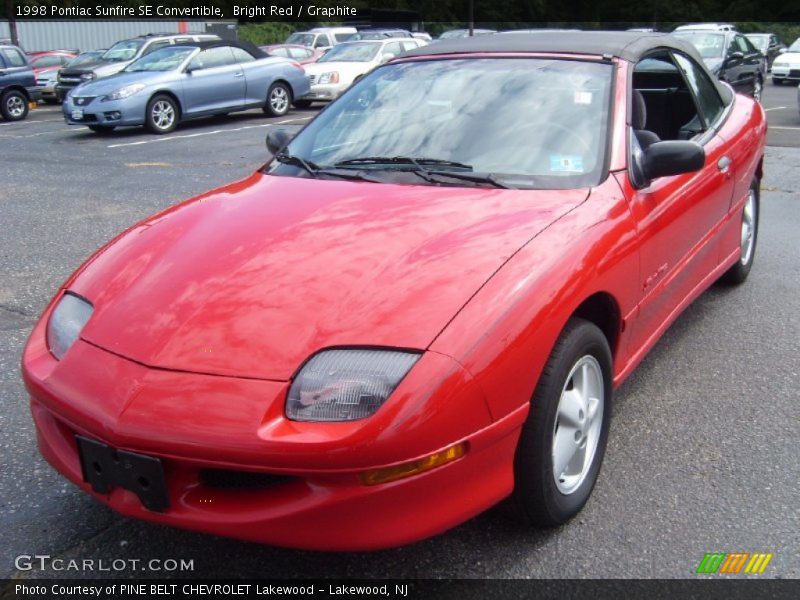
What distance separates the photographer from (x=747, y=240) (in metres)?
5.29

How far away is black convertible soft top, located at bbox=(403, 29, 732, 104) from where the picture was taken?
3.76 meters

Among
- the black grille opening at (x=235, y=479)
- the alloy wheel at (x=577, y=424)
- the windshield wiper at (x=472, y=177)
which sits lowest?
the alloy wheel at (x=577, y=424)

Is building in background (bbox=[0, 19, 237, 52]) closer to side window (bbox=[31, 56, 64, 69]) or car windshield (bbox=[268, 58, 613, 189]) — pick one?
side window (bbox=[31, 56, 64, 69])

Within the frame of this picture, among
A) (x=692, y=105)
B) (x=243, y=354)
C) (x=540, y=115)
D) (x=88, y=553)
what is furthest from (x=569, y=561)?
(x=692, y=105)

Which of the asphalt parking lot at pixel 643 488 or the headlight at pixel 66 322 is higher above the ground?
the headlight at pixel 66 322

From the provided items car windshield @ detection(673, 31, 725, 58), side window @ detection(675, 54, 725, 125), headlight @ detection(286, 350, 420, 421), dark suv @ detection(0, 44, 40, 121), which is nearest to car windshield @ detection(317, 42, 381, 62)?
dark suv @ detection(0, 44, 40, 121)

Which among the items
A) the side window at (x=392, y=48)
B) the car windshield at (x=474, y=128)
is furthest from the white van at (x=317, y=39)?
the car windshield at (x=474, y=128)

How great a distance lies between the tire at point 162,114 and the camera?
46.0 feet

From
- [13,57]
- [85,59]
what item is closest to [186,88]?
[13,57]

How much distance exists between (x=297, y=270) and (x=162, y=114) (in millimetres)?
12455

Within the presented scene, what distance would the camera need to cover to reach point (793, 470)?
10.4 feet

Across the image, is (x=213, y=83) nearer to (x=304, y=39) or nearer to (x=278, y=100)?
(x=278, y=100)

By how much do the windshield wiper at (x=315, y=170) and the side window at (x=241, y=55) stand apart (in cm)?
1272

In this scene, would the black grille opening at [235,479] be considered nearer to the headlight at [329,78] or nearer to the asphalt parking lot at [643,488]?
the asphalt parking lot at [643,488]
